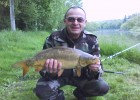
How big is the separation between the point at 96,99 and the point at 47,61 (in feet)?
4.43

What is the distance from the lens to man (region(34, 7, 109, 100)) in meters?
3.80

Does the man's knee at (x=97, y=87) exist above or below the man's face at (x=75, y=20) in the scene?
below

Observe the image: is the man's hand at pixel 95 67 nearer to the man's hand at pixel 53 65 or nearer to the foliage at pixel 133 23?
the man's hand at pixel 53 65

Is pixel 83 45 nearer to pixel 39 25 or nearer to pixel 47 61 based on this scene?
pixel 47 61

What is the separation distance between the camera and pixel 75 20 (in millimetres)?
3779

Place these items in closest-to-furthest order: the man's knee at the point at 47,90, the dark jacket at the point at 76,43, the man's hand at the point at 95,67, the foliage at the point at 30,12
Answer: the man's hand at the point at 95,67 < the man's knee at the point at 47,90 < the dark jacket at the point at 76,43 < the foliage at the point at 30,12

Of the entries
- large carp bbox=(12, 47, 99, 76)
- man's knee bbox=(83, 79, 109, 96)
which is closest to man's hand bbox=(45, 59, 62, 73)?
large carp bbox=(12, 47, 99, 76)

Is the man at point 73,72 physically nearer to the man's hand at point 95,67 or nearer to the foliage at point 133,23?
the man's hand at point 95,67

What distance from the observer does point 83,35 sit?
3988 millimetres

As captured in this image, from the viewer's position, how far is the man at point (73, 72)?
3.80 m

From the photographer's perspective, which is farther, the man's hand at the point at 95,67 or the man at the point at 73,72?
the man at the point at 73,72

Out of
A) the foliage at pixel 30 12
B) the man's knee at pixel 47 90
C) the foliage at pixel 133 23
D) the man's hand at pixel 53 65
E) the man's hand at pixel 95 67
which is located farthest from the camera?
the foliage at pixel 133 23

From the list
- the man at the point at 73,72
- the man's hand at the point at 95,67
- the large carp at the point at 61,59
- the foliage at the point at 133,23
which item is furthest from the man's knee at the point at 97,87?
the foliage at the point at 133,23

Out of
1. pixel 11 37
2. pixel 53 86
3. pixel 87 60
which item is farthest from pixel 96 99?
pixel 11 37
